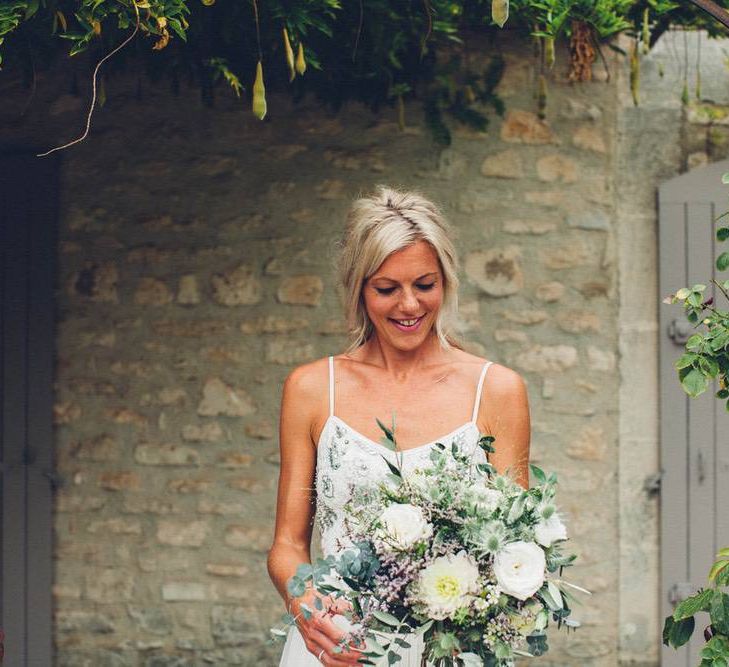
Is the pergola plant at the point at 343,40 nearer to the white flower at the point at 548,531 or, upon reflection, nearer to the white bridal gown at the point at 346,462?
the white bridal gown at the point at 346,462

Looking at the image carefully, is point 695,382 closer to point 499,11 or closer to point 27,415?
point 499,11

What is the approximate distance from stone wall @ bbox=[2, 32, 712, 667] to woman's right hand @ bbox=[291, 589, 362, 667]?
2.40 metres

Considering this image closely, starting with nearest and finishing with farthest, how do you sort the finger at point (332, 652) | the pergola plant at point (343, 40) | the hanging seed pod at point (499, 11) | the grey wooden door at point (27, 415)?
the finger at point (332, 652) < the hanging seed pod at point (499, 11) < the pergola plant at point (343, 40) < the grey wooden door at point (27, 415)

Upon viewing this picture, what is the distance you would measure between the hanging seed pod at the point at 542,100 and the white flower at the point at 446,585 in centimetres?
305

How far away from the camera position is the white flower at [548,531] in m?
2.06

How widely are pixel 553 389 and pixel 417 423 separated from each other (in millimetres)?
2165

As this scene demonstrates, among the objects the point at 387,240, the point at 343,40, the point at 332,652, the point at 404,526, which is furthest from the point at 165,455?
the point at 404,526

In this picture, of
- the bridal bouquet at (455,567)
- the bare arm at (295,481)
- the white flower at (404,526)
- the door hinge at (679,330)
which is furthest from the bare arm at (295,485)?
the door hinge at (679,330)

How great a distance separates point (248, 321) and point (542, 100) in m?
1.62

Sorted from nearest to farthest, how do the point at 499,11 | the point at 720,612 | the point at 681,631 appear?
the point at 720,612 → the point at 681,631 → the point at 499,11

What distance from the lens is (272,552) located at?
2658 millimetres

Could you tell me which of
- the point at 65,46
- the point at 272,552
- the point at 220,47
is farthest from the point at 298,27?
the point at 272,552

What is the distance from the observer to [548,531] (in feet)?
6.78

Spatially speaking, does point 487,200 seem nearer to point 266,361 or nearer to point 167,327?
point 266,361
